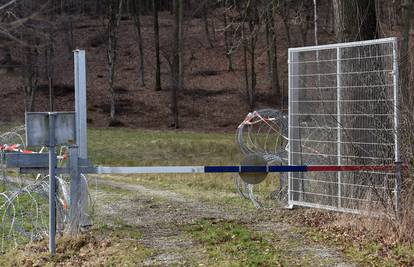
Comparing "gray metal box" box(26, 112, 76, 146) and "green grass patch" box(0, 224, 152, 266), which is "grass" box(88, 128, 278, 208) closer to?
"green grass patch" box(0, 224, 152, 266)

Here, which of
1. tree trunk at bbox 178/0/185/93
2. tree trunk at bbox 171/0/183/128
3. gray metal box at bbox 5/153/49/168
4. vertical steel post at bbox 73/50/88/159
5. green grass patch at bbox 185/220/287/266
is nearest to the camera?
green grass patch at bbox 185/220/287/266

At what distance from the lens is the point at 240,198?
1341 cm

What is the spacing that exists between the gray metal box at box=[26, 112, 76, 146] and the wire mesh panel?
12.5 ft

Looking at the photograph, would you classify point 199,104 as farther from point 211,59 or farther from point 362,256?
point 362,256

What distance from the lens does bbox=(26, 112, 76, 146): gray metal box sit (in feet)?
28.0

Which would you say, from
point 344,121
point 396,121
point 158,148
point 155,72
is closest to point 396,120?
point 396,121

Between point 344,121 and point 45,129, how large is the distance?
4335 mm

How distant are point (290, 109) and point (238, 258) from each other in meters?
3.98

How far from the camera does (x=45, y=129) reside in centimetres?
859

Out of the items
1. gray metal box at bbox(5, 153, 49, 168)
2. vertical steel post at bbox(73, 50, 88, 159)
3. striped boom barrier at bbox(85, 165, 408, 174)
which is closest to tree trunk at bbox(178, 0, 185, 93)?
vertical steel post at bbox(73, 50, 88, 159)

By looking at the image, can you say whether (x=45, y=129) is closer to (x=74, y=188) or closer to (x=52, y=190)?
(x=52, y=190)

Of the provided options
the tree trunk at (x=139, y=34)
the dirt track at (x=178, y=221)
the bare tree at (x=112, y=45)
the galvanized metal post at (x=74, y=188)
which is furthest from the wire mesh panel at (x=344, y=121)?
the tree trunk at (x=139, y=34)

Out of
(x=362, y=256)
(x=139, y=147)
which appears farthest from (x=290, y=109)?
(x=139, y=147)

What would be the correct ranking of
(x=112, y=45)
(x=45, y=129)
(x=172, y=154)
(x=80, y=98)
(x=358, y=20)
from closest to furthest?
(x=45, y=129), (x=80, y=98), (x=358, y=20), (x=172, y=154), (x=112, y=45)
